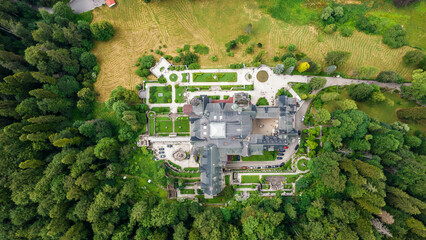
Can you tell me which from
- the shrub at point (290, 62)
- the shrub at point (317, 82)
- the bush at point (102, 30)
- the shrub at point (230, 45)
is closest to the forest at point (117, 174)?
the bush at point (102, 30)

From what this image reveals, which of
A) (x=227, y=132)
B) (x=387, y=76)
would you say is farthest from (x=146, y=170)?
(x=387, y=76)

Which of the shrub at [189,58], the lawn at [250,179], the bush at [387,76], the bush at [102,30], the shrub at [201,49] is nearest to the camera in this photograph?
the bush at [387,76]

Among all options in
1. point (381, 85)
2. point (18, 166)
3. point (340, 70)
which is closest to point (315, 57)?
point (340, 70)

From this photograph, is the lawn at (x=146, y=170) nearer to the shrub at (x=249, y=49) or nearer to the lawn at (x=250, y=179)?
the lawn at (x=250, y=179)

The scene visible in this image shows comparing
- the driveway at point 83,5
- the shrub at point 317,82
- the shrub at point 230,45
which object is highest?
the driveway at point 83,5

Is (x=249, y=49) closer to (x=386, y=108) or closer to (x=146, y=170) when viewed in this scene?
(x=386, y=108)
